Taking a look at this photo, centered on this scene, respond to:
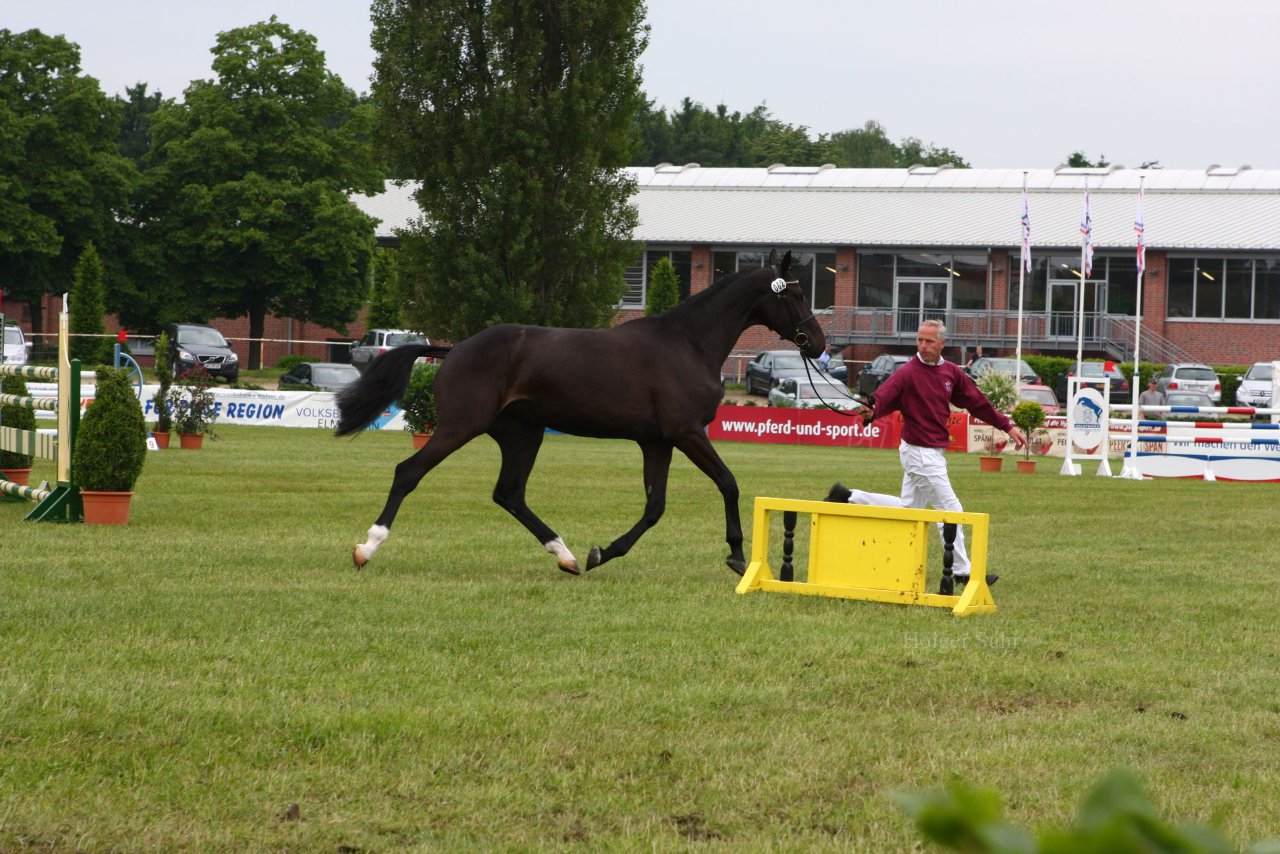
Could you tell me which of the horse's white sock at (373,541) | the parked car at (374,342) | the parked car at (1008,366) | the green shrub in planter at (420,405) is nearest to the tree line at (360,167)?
the parked car at (374,342)

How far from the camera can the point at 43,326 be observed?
2292 inches

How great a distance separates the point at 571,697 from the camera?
6117 millimetres

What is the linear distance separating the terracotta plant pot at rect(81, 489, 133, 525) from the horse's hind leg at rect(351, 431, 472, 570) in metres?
3.67

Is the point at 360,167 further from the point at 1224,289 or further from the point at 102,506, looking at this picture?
the point at 102,506

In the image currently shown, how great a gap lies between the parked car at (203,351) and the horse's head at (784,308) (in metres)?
37.0

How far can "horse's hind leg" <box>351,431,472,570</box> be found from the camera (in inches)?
400

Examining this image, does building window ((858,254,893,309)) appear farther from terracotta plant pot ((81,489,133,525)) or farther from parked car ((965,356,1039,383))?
terracotta plant pot ((81,489,133,525))

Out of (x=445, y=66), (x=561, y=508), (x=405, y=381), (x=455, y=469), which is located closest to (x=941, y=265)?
(x=445, y=66)

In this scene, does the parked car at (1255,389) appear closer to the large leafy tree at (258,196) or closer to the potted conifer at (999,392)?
the potted conifer at (999,392)

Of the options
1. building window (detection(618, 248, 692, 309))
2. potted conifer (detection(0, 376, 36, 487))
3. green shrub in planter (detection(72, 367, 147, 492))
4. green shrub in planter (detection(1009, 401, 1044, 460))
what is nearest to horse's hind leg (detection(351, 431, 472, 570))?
green shrub in planter (detection(72, 367, 147, 492))

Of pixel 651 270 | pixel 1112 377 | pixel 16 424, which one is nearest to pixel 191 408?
pixel 16 424

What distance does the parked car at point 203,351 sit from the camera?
151ft

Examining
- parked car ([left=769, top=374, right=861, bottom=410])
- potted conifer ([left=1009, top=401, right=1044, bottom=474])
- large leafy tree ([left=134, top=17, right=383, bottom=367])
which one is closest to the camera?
potted conifer ([left=1009, top=401, right=1044, bottom=474])

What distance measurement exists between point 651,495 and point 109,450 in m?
5.02
